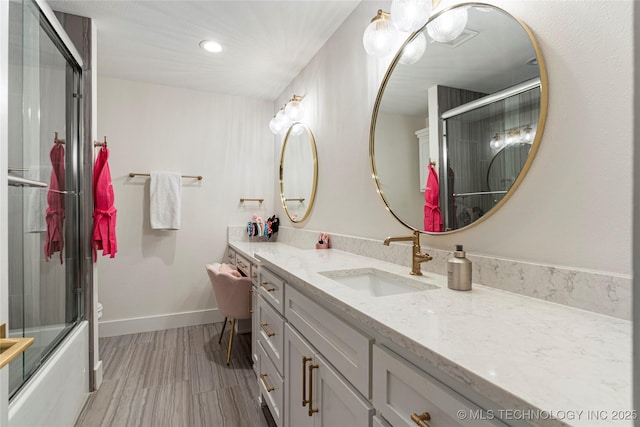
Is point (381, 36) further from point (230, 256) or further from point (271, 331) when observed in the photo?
point (230, 256)

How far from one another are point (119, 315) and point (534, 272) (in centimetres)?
329

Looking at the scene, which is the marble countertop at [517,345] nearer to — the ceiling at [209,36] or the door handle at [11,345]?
the door handle at [11,345]

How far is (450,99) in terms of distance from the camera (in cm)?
125

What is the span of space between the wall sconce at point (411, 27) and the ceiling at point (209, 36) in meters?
0.61

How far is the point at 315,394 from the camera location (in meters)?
1.06

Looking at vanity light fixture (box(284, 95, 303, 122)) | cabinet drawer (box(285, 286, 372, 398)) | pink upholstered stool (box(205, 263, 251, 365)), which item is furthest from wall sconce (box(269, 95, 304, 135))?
cabinet drawer (box(285, 286, 372, 398))

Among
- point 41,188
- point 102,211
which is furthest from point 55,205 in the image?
point 102,211

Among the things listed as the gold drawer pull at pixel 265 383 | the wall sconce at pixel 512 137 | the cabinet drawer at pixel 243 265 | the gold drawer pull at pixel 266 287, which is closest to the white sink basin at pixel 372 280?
the gold drawer pull at pixel 266 287

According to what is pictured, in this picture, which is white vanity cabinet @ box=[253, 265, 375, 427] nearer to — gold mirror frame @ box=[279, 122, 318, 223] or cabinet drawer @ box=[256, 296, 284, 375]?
cabinet drawer @ box=[256, 296, 284, 375]

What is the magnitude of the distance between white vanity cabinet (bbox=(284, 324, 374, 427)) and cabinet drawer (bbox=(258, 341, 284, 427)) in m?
0.08

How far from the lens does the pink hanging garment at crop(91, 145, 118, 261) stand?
78.1 inches

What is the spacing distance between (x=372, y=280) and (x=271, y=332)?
59cm

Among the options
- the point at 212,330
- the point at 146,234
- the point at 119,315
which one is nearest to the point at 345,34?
the point at 146,234

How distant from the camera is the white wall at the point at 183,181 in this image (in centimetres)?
288
